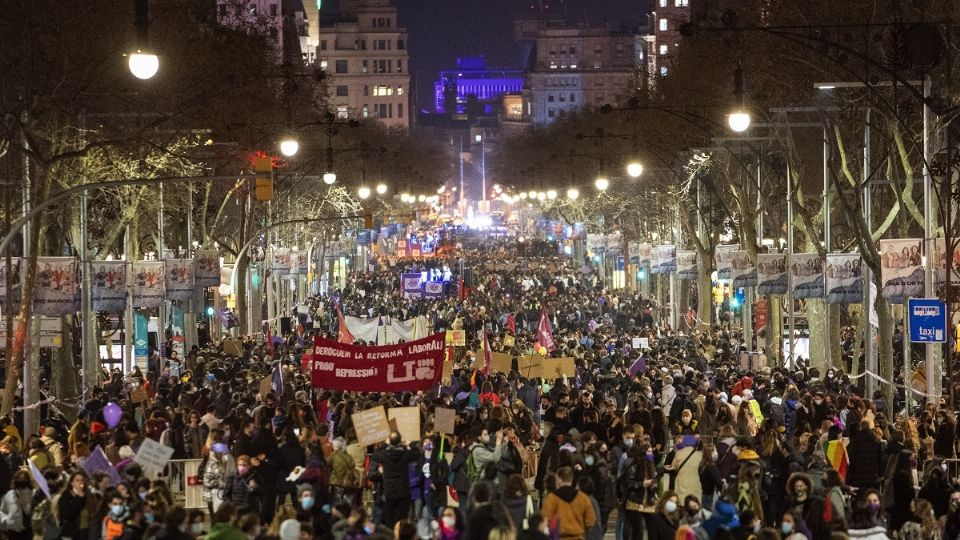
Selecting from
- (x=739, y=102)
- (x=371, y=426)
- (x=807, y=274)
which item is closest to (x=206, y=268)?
(x=807, y=274)

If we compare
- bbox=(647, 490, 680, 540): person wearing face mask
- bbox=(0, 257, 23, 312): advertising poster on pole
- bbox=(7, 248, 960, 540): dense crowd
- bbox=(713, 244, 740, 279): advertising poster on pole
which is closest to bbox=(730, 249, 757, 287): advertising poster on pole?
bbox=(713, 244, 740, 279): advertising poster on pole

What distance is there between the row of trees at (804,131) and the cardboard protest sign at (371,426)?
5.56m

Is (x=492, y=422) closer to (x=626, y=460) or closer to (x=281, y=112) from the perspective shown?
(x=626, y=460)

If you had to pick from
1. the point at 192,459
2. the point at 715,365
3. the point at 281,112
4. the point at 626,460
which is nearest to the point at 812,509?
the point at 626,460

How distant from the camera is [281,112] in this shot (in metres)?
54.6

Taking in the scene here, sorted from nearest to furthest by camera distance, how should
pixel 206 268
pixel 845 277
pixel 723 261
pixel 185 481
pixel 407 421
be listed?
pixel 407 421
pixel 185 481
pixel 845 277
pixel 206 268
pixel 723 261

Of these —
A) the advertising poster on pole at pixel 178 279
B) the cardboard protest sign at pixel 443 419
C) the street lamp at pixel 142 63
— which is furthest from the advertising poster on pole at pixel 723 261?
the street lamp at pixel 142 63

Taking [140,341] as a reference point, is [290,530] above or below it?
below

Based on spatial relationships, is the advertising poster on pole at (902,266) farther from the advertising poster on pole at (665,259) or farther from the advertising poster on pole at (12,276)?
the advertising poster on pole at (665,259)

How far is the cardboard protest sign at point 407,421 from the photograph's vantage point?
20.9 m

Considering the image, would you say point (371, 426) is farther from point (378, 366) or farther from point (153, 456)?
point (378, 366)

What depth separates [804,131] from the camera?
47000 mm

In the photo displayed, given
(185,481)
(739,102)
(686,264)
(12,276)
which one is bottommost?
(185,481)

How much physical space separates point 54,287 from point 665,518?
626 inches
